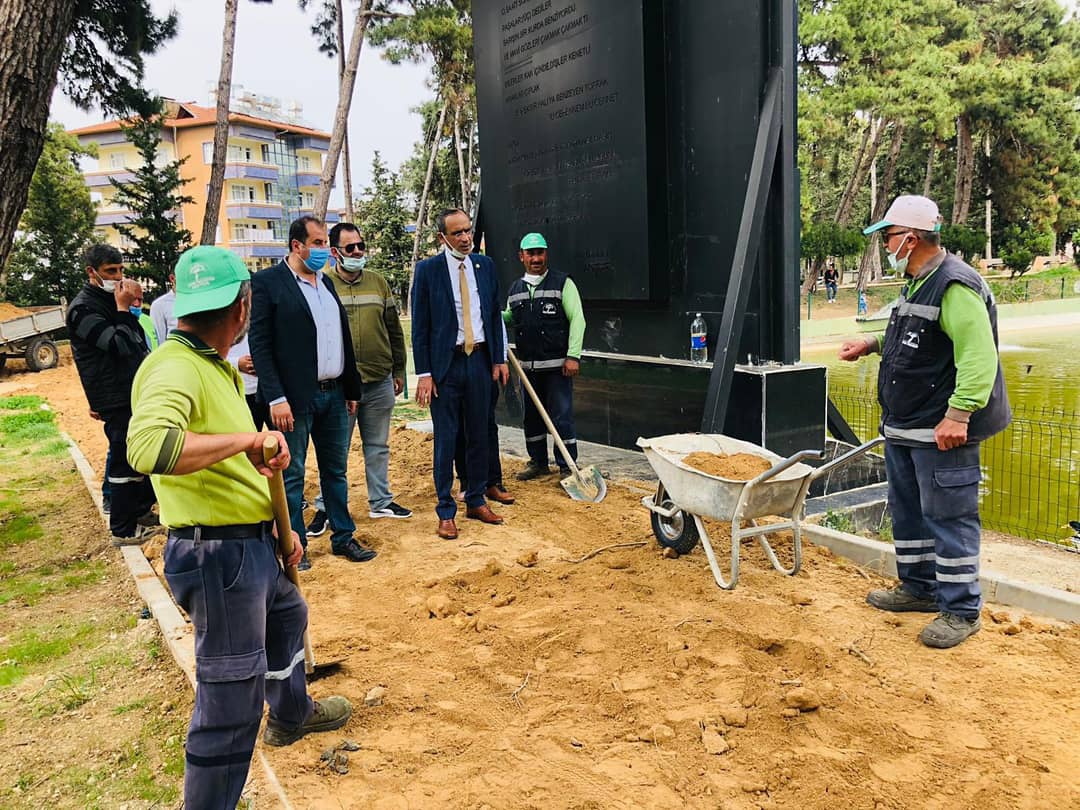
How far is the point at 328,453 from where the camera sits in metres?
4.52

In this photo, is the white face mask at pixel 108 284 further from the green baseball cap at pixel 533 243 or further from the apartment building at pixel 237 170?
the apartment building at pixel 237 170

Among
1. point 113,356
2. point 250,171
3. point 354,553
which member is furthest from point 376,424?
point 250,171

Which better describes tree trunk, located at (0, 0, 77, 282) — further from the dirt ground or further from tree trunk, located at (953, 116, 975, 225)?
tree trunk, located at (953, 116, 975, 225)

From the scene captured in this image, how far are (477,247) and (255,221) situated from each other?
48.5 meters

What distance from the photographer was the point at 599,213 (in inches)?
265

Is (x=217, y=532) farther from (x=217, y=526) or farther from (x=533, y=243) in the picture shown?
(x=533, y=243)

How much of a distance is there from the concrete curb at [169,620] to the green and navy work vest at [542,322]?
2976mm

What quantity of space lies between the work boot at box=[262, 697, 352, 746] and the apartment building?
49.1 m

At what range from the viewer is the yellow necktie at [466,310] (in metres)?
4.96

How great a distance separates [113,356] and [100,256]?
65cm

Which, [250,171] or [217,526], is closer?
[217,526]

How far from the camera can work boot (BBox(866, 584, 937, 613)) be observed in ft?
12.0

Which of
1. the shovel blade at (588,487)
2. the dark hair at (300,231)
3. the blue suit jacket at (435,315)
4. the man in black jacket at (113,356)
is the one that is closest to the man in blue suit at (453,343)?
the blue suit jacket at (435,315)

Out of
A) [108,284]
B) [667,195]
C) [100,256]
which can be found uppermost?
[667,195]
